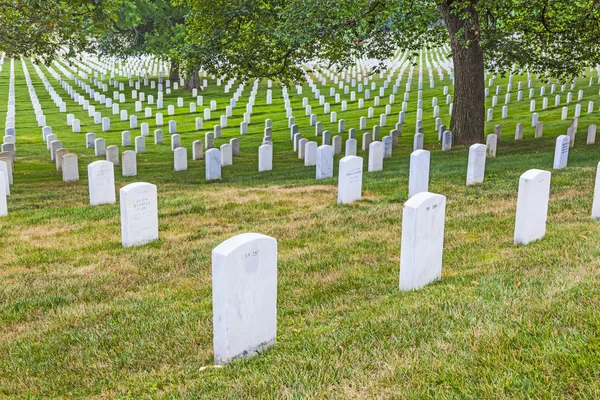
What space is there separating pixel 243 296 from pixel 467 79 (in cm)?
1442

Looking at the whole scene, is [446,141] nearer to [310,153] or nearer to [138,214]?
[310,153]

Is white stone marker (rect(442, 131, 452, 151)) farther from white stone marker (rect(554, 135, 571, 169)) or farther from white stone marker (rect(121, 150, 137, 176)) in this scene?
white stone marker (rect(121, 150, 137, 176))

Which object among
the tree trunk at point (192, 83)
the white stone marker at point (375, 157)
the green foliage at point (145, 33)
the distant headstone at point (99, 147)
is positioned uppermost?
the green foliage at point (145, 33)

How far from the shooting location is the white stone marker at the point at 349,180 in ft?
34.8

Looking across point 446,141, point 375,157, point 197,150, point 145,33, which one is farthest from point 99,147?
point 145,33

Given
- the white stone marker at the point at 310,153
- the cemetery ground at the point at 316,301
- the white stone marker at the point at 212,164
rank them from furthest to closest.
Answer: the white stone marker at the point at 310,153 → the white stone marker at the point at 212,164 → the cemetery ground at the point at 316,301

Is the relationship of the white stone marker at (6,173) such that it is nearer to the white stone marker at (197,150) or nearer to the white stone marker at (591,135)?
the white stone marker at (197,150)

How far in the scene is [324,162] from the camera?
45.9 feet

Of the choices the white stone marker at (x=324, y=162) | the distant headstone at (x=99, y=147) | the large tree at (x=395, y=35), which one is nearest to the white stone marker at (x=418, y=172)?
the white stone marker at (x=324, y=162)

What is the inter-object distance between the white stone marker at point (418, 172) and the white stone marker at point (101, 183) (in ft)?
17.2

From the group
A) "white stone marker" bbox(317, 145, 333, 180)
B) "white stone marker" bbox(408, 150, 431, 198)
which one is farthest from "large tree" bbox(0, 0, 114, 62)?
"white stone marker" bbox(408, 150, 431, 198)

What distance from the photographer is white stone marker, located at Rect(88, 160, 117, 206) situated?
36.1ft

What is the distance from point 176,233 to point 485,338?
222 inches

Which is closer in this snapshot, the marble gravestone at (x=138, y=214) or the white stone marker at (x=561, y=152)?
the marble gravestone at (x=138, y=214)
